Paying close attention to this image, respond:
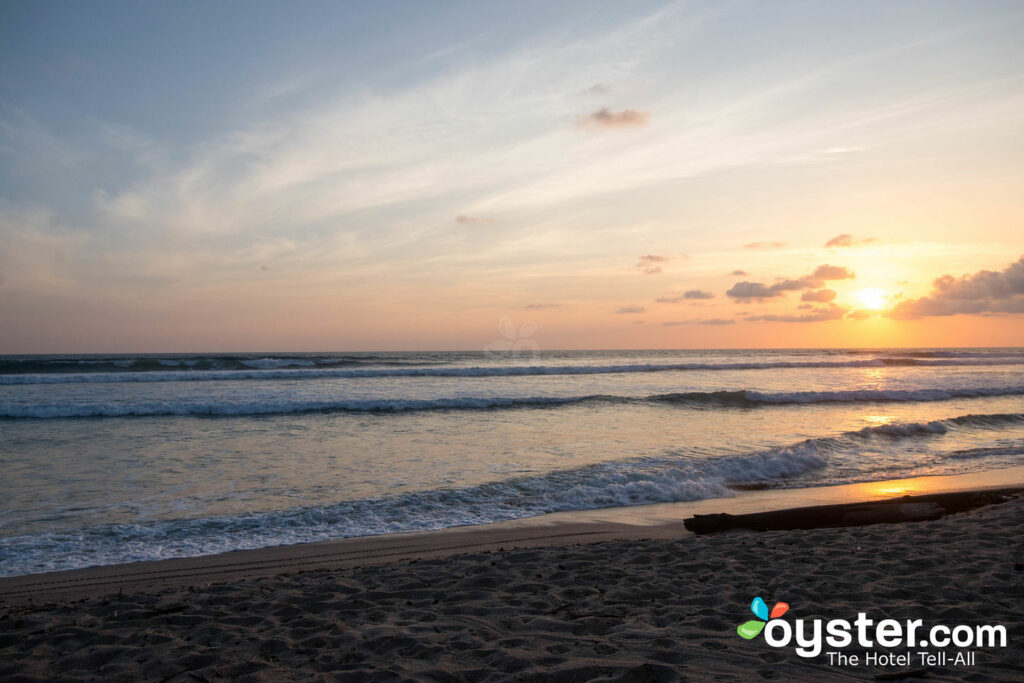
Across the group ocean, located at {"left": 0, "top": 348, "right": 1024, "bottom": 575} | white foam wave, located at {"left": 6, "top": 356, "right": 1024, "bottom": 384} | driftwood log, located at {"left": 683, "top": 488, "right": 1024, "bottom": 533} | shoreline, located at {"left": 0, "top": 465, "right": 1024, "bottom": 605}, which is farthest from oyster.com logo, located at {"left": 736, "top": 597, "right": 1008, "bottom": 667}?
white foam wave, located at {"left": 6, "top": 356, "right": 1024, "bottom": 384}

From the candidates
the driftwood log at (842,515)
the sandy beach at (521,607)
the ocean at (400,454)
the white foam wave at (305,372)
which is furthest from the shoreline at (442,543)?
the white foam wave at (305,372)

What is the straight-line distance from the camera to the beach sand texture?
351cm

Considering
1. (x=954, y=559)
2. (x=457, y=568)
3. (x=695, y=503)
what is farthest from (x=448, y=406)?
(x=954, y=559)

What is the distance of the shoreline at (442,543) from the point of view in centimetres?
545

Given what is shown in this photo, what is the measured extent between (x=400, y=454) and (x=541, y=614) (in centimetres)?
772

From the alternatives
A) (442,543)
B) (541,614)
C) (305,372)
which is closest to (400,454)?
(442,543)

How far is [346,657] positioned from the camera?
368 cm

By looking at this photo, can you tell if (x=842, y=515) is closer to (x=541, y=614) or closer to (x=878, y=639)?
(x=878, y=639)

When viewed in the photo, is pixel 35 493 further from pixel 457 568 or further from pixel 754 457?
pixel 754 457

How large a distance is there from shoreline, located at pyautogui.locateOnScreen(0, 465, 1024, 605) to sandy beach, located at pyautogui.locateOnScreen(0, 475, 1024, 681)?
0.15 ft

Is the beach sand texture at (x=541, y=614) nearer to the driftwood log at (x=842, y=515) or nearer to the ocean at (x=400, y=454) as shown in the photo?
the driftwood log at (x=842, y=515)

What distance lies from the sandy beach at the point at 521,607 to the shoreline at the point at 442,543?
0.15 ft

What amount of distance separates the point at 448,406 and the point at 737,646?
696 inches

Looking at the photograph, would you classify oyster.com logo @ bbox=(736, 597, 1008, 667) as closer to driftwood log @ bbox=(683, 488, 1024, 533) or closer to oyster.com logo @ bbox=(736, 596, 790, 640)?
oyster.com logo @ bbox=(736, 596, 790, 640)
